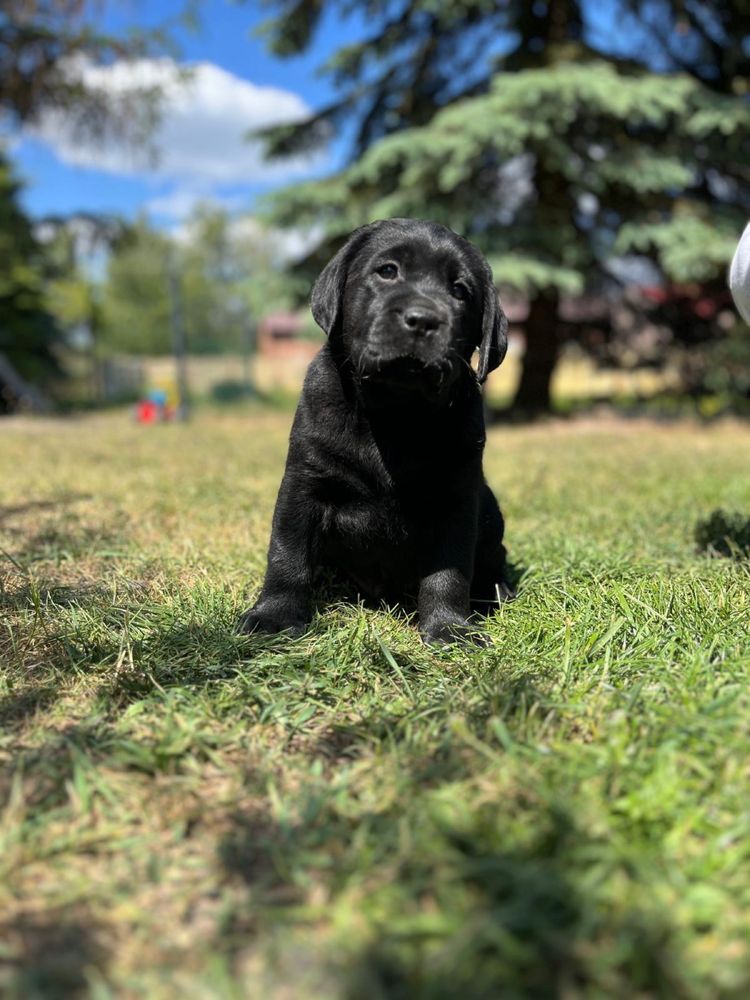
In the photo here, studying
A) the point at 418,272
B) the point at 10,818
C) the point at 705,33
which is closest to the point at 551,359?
the point at 705,33

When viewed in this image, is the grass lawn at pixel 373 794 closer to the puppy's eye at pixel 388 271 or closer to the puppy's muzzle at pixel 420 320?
the puppy's muzzle at pixel 420 320

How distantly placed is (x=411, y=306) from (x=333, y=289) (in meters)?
0.40

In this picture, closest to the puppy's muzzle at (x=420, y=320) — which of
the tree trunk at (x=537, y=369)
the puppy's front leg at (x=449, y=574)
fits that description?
the puppy's front leg at (x=449, y=574)

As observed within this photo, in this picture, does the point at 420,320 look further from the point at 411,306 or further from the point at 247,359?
the point at 247,359

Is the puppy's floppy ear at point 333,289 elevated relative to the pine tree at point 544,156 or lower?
lower

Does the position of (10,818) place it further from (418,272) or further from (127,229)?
(127,229)

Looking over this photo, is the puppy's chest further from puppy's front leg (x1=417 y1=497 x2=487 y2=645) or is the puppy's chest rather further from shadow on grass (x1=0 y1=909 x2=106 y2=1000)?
shadow on grass (x1=0 y1=909 x2=106 y2=1000)

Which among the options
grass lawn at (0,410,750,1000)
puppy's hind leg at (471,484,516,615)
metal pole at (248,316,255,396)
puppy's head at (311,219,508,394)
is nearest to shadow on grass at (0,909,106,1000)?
grass lawn at (0,410,750,1000)

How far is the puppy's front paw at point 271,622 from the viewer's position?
240 centimetres

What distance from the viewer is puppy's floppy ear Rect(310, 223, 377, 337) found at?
2561 mm

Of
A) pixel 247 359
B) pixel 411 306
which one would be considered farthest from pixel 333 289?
pixel 247 359

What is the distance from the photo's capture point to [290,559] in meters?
2.52

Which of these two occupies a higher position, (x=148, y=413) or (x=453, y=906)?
(x=148, y=413)

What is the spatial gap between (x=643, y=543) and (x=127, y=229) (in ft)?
48.2
